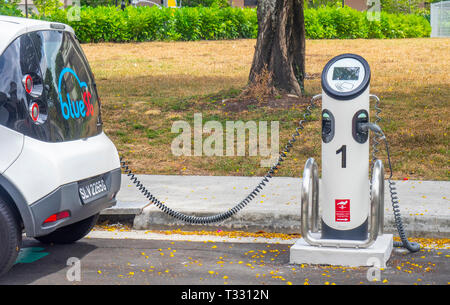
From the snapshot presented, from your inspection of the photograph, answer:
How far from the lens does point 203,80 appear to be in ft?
55.1

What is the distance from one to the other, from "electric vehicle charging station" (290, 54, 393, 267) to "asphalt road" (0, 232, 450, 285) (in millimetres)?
164

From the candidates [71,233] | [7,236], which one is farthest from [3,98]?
[71,233]

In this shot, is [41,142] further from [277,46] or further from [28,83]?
[277,46]

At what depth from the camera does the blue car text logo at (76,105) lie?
5543 mm

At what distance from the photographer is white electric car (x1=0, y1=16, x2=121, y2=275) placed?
5.11 meters

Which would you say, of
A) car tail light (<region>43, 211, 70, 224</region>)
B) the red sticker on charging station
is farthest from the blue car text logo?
the red sticker on charging station

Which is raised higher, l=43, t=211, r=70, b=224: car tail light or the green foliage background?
the green foliage background

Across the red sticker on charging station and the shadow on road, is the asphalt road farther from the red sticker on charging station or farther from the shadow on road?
the red sticker on charging station

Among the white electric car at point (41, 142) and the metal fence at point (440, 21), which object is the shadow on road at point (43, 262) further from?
the metal fence at point (440, 21)

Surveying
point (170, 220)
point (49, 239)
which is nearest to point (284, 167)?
point (170, 220)

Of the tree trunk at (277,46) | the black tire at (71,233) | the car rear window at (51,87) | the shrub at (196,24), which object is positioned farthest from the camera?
the shrub at (196,24)

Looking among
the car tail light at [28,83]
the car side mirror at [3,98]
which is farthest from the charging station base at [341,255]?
the car side mirror at [3,98]

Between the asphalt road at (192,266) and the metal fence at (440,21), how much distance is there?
34978 mm

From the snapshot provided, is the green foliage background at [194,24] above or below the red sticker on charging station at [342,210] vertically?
above
